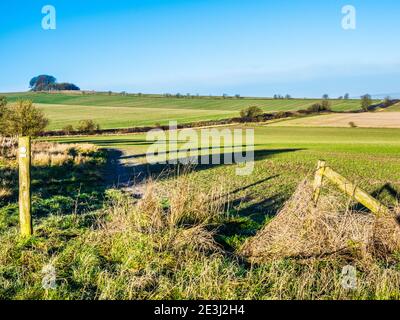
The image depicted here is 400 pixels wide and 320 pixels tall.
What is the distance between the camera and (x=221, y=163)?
24531mm

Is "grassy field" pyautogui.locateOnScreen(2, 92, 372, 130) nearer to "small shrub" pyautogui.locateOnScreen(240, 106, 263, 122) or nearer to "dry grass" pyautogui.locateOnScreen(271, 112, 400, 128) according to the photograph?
"small shrub" pyautogui.locateOnScreen(240, 106, 263, 122)

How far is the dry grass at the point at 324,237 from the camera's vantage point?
6684 millimetres

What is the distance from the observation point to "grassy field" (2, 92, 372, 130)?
3073 inches

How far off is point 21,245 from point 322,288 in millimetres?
4689

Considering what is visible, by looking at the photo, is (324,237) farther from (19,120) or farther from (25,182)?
(19,120)

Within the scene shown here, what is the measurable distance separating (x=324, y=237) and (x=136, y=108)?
98.1 meters

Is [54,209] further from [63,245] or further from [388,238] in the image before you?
[388,238]

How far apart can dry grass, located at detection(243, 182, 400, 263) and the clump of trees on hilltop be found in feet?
488

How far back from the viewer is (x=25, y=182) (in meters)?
7.40

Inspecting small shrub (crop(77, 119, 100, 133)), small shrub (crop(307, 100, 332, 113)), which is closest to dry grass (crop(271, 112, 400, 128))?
small shrub (crop(307, 100, 332, 113))

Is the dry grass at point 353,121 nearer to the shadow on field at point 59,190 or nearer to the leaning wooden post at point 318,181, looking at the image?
the shadow on field at point 59,190

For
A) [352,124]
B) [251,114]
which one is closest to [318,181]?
[352,124]

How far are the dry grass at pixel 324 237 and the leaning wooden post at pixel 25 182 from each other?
12.4ft
